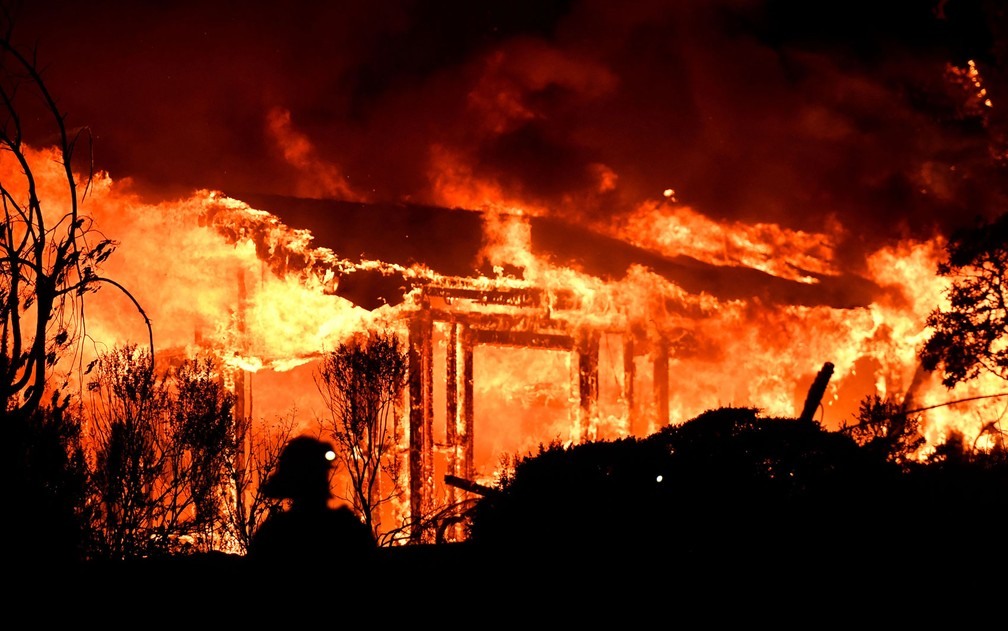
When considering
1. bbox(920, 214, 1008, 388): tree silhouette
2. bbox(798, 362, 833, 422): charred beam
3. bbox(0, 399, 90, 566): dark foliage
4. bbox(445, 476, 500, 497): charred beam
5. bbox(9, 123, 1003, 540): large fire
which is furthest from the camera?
bbox(9, 123, 1003, 540): large fire

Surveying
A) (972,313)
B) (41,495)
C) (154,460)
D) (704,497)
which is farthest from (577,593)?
(972,313)

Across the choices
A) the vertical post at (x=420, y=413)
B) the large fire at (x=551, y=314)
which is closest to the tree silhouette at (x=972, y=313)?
the large fire at (x=551, y=314)

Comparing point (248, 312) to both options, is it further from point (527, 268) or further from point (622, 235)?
point (622, 235)

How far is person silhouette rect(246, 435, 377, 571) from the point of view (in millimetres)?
4922

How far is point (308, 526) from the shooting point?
4.92m

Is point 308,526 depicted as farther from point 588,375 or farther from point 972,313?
point 588,375

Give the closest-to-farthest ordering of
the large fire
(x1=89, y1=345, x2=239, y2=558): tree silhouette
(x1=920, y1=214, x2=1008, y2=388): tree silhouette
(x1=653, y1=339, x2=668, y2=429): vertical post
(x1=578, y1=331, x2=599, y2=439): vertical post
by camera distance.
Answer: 1. (x1=89, y1=345, x2=239, y2=558): tree silhouette
2. (x1=920, y1=214, x2=1008, y2=388): tree silhouette
3. the large fire
4. (x1=578, y1=331, x2=599, y2=439): vertical post
5. (x1=653, y1=339, x2=668, y2=429): vertical post

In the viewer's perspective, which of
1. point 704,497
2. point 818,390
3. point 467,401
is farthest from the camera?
point 467,401

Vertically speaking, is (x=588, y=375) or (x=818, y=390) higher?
(x=588, y=375)

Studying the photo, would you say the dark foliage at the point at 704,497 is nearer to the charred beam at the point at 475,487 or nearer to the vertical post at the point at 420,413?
the charred beam at the point at 475,487

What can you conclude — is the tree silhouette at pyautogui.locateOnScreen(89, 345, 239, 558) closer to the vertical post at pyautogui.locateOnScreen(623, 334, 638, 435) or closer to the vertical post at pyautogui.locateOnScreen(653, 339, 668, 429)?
the vertical post at pyautogui.locateOnScreen(623, 334, 638, 435)

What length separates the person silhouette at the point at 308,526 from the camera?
492cm

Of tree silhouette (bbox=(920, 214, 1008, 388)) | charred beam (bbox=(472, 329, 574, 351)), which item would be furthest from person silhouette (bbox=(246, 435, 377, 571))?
charred beam (bbox=(472, 329, 574, 351))

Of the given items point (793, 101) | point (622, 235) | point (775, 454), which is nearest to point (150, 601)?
point (775, 454)
